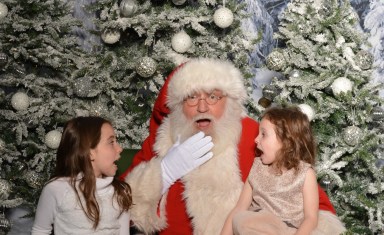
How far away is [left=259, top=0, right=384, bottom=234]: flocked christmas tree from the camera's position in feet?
14.0

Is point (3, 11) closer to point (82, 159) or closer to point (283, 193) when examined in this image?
point (82, 159)

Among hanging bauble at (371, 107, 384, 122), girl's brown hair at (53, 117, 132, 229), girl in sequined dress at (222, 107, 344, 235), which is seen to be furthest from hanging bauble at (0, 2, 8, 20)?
→ hanging bauble at (371, 107, 384, 122)

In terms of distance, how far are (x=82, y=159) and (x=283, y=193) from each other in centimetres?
98

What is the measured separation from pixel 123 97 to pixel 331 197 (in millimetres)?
1692

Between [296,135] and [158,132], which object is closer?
[296,135]

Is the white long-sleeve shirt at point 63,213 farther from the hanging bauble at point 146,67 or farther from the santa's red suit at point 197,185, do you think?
the hanging bauble at point 146,67

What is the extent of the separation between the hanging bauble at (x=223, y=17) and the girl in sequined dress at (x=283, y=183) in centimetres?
164

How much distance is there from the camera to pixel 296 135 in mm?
3123

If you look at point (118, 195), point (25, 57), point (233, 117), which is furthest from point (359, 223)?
point (25, 57)

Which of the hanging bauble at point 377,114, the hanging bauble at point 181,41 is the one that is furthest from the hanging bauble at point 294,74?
the hanging bauble at point 181,41

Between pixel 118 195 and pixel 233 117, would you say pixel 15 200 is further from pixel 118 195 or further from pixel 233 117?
Answer: pixel 233 117

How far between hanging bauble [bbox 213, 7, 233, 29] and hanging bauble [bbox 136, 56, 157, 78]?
1.78 ft

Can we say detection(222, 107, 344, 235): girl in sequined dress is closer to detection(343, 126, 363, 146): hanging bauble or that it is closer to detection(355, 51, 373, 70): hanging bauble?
detection(343, 126, 363, 146): hanging bauble

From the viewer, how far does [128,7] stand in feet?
15.3
